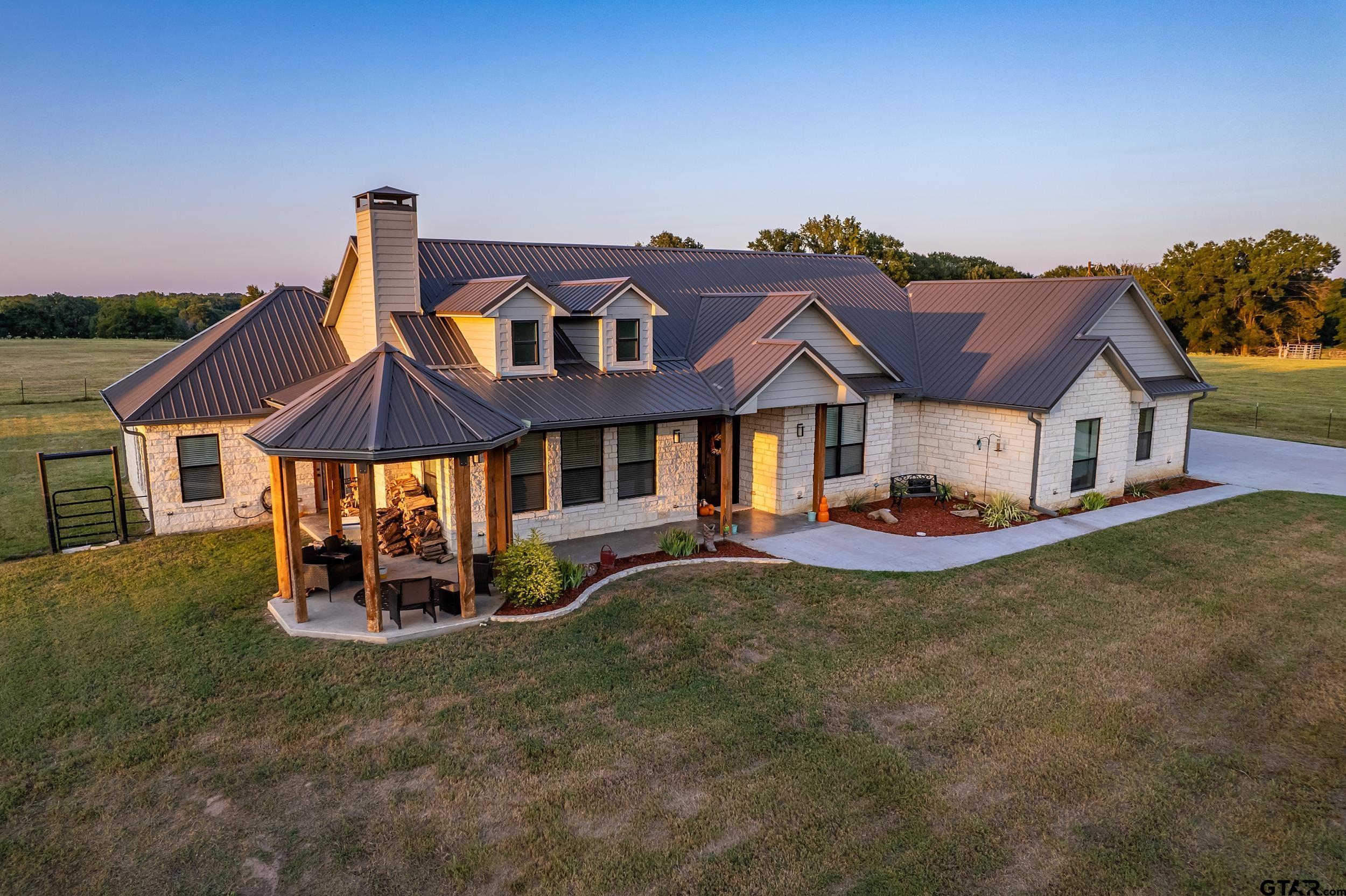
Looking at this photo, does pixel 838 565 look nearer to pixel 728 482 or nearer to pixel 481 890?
pixel 728 482

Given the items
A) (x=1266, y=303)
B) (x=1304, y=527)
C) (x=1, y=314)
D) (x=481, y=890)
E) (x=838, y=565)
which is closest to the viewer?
(x=481, y=890)

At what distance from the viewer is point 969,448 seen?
20.2m

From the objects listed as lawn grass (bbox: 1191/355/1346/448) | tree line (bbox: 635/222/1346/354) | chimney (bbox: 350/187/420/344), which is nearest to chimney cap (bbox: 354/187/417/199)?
chimney (bbox: 350/187/420/344)

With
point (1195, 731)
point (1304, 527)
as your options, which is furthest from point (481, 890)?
point (1304, 527)

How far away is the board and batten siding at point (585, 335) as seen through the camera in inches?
672

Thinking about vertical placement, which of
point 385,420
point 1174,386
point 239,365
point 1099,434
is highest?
point 239,365

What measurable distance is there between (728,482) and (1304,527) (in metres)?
13.0

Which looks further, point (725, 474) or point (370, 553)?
point (725, 474)

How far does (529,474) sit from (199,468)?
7.35m

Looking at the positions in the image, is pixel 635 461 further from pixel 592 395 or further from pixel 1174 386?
pixel 1174 386

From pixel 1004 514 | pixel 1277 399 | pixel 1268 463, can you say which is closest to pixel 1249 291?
pixel 1277 399

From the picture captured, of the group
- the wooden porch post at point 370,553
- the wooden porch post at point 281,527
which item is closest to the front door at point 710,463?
the wooden porch post at point 370,553

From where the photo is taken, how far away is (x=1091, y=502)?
1953cm

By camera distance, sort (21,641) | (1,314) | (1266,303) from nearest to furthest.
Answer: (21,641) < (1266,303) < (1,314)
